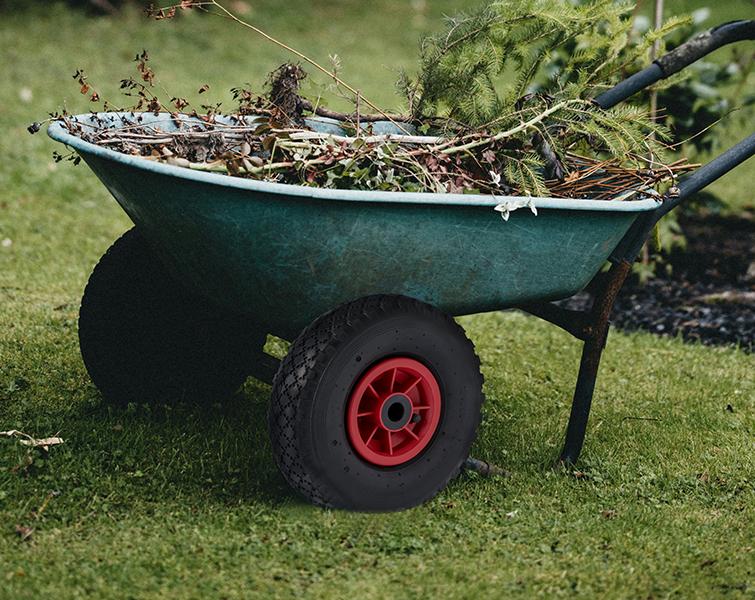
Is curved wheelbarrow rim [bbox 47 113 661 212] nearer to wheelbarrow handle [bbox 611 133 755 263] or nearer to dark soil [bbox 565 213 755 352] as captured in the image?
wheelbarrow handle [bbox 611 133 755 263]

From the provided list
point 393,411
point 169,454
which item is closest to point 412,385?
point 393,411

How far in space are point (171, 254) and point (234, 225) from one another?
0.35 metres

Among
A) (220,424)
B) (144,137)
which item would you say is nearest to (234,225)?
(144,137)

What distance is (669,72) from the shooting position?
11.1ft

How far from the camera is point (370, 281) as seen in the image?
2664mm

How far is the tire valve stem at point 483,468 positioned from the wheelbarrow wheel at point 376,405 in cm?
16

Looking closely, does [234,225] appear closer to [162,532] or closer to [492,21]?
[162,532]

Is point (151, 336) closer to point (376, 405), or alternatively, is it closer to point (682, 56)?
point (376, 405)

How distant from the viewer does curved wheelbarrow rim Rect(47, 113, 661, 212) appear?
7.77 feet

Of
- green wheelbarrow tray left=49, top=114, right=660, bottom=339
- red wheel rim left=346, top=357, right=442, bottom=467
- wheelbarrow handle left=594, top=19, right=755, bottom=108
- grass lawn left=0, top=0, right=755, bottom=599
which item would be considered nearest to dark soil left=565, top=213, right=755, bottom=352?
grass lawn left=0, top=0, right=755, bottom=599

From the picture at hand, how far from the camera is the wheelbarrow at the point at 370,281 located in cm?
249

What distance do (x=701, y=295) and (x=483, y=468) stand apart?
2.52 m

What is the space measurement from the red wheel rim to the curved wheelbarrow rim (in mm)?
465

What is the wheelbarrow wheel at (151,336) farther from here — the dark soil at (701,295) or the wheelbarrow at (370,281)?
the dark soil at (701,295)
